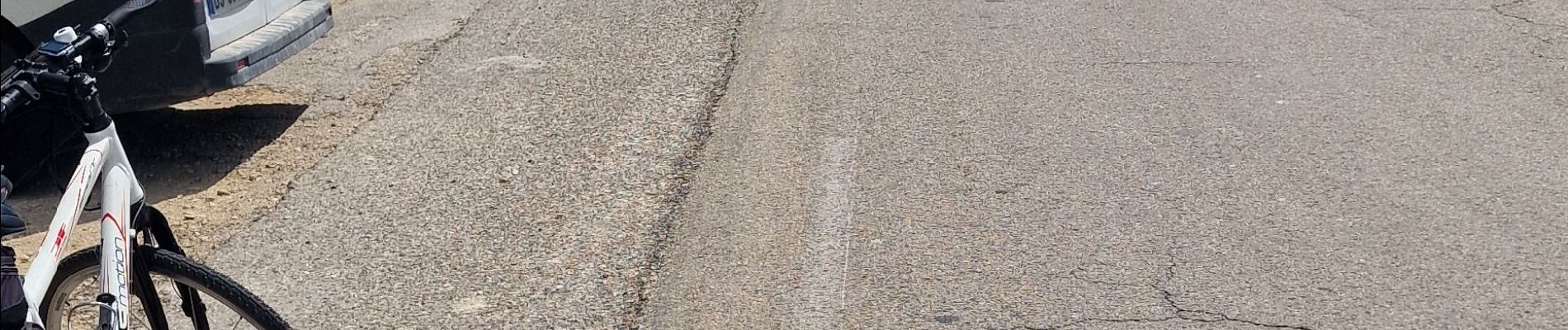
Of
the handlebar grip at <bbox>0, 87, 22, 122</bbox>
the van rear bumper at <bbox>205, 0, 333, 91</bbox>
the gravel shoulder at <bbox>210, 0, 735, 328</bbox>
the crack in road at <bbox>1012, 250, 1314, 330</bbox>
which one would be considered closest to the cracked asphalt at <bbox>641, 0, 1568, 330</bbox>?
the crack in road at <bbox>1012, 250, 1314, 330</bbox>

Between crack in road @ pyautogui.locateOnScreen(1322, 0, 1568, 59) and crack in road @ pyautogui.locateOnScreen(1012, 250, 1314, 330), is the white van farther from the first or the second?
crack in road @ pyautogui.locateOnScreen(1322, 0, 1568, 59)

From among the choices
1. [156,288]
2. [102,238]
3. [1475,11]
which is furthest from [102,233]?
[1475,11]

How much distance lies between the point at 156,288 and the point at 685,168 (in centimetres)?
248

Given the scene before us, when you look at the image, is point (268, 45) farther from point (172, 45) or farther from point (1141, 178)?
point (1141, 178)

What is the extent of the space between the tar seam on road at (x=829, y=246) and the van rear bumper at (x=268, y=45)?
Result: 2218 millimetres

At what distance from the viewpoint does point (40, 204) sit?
5.45 m

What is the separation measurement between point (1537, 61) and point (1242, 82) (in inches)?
56.0

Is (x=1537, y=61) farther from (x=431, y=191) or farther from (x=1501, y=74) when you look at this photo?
(x=431, y=191)

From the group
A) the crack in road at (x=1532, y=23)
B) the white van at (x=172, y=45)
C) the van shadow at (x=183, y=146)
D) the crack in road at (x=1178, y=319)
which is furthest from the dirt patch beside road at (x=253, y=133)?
the crack in road at (x=1532, y=23)

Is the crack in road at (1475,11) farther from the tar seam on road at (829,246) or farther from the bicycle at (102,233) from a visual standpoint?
the bicycle at (102,233)

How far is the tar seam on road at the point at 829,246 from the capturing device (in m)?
4.15

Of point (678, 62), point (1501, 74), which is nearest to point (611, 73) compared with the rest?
point (678, 62)

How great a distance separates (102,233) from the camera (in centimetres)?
280

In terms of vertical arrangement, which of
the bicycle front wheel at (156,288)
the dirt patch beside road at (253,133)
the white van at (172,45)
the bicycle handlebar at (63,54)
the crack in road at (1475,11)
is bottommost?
the crack in road at (1475,11)
